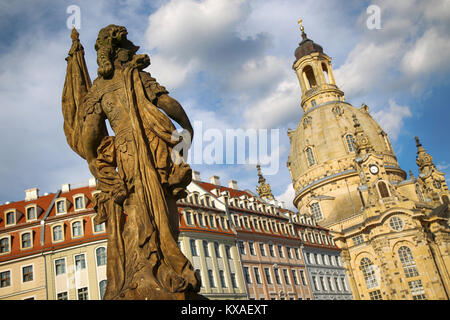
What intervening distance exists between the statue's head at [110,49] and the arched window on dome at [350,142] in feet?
267

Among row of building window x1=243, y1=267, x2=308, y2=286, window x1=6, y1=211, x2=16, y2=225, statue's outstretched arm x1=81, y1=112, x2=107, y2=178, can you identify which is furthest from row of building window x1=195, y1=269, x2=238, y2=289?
statue's outstretched arm x1=81, y1=112, x2=107, y2=178

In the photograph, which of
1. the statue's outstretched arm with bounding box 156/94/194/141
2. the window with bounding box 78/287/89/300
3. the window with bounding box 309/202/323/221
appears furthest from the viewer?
the window with bounding box 309/202/323/221

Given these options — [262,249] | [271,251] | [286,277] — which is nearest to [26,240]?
[262,249]

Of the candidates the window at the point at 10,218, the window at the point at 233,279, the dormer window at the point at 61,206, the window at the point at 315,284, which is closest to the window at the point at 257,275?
the window at the point at 233,279

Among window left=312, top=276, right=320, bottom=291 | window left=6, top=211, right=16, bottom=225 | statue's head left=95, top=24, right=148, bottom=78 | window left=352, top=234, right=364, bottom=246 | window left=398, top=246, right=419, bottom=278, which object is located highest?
window left=6, top=211, right=16, bottom=225

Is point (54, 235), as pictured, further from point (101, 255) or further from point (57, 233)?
point (101, 255)

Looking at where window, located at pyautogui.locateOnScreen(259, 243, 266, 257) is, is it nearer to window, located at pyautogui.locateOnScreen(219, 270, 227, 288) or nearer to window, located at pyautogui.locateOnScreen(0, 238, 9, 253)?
window, located at pyautogui.locateOnScreen(219, 270, 227, 288)

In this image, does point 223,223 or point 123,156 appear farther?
point 223,223

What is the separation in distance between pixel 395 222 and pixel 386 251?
15.2 feet

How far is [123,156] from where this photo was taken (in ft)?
22.1

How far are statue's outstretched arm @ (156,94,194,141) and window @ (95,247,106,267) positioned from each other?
33.4m

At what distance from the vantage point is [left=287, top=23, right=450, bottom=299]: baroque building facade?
66625mm

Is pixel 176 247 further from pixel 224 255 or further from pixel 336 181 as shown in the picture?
pixel 336 181
